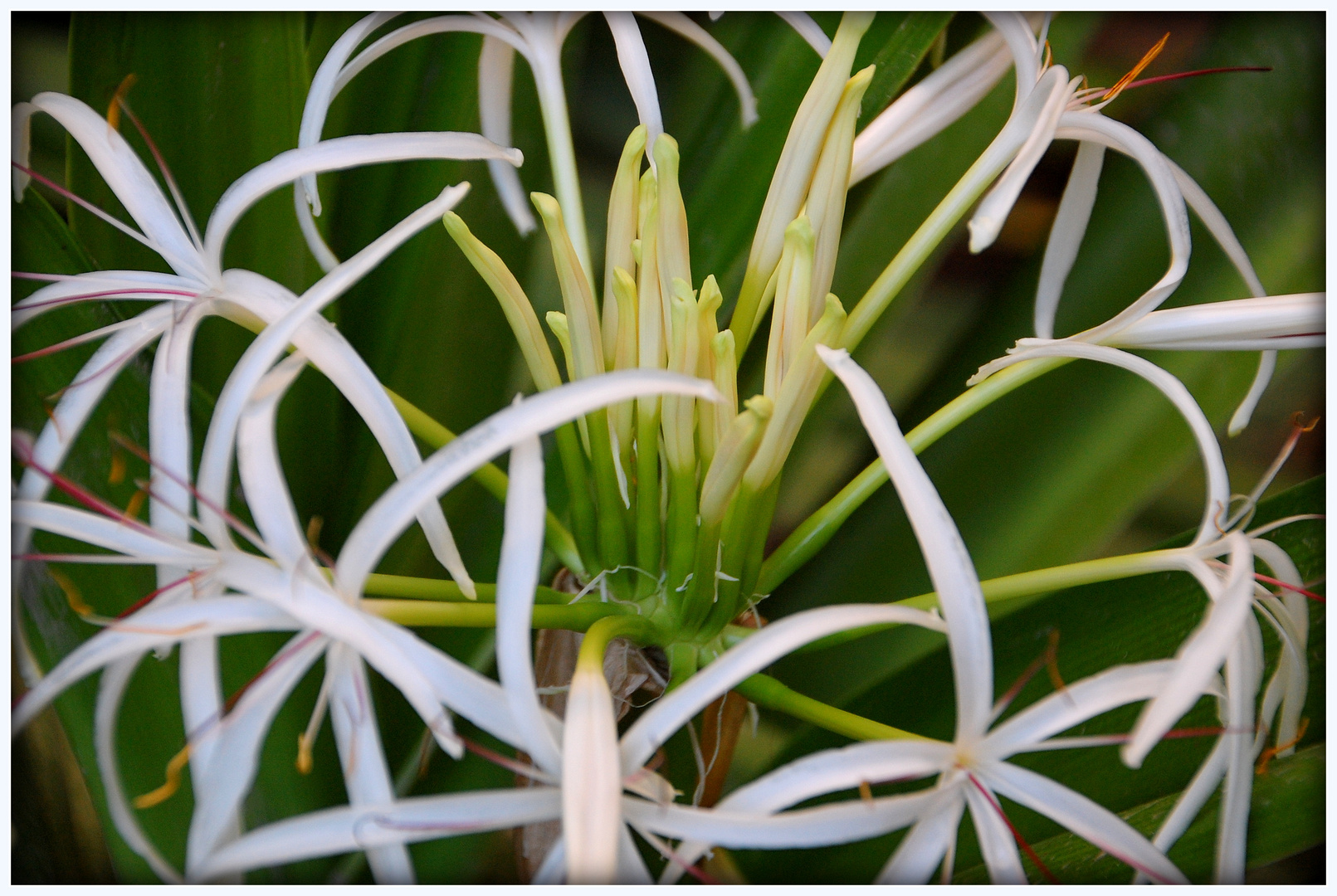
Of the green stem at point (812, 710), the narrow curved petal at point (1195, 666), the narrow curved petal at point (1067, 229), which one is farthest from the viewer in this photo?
the narrow curved petal at point (1067, 229)

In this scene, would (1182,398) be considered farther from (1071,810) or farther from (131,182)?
(131,182)

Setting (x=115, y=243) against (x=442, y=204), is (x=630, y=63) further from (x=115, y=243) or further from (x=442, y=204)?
(x=115, y=243)

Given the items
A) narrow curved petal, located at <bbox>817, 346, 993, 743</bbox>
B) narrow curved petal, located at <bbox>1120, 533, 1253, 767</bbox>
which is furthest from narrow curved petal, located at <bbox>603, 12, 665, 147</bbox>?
narrow curved petal, located at <bbox>1120, 533, 1253, 767</bbox>

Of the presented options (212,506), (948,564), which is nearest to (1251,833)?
(948,564)

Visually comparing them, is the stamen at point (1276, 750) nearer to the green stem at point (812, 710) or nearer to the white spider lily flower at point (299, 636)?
the green stem at point (812, 710)

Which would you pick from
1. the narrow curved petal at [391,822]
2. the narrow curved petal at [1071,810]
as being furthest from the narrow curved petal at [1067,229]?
the narrow curved petal at [391,822]
